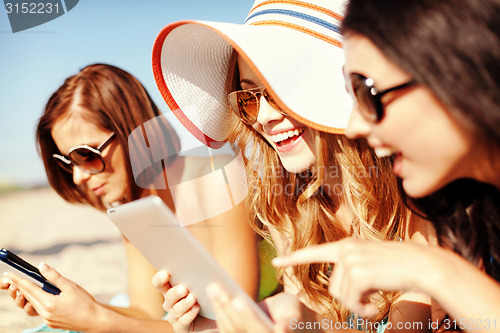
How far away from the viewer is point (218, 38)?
179 cm

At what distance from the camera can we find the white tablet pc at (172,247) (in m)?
1.04

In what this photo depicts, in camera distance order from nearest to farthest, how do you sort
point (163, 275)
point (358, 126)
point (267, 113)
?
point (358, 126)
point (163, 275)
point (267, 113)

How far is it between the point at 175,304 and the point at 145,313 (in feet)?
3.21

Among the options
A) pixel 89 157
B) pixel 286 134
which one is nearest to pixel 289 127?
pixel 286 134

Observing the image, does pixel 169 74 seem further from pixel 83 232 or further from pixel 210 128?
pixel 83 232

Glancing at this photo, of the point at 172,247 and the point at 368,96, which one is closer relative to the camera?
the point at 368,96

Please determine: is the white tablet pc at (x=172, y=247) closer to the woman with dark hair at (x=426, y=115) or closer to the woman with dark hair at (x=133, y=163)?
the woman with dark hair at (x=426, y=115)

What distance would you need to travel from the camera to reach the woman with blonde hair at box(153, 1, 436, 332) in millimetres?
1511

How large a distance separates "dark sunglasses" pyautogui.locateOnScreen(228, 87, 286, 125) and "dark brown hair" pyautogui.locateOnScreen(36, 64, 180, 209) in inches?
19.9

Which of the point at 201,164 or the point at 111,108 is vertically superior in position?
the point at 111,108

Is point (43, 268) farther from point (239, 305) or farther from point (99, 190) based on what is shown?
point (239, 305)

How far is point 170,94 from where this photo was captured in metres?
1.89

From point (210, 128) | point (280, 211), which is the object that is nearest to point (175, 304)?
point (280, 211)

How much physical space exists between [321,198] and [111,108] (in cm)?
111
